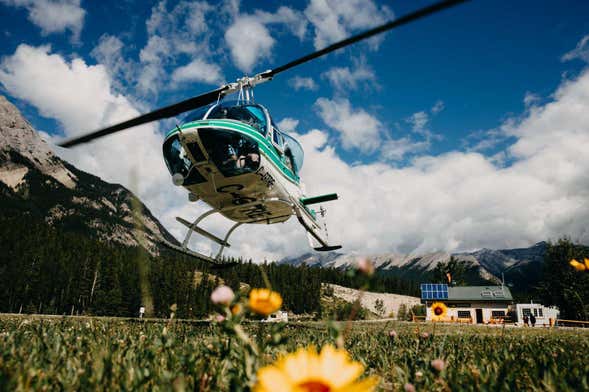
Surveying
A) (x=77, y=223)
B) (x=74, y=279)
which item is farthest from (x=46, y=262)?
(x=77, y=223)

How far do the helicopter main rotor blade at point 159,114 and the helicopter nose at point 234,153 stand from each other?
1.49 m

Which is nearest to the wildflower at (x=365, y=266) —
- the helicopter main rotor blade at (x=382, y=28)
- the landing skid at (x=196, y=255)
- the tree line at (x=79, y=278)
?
the helicopter main rotor blade at (x=382, y=28)

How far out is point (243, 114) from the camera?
353 inches

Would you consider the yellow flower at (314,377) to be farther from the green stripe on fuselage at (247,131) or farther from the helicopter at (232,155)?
the green stripe on fuselage at (247,131)

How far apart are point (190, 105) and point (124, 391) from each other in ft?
28.9

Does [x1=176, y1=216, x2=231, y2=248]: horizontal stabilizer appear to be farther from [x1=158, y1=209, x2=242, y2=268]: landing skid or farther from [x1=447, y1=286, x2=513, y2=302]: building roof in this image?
[x1=447, y1=286, x2=513, y2=302]: building roof

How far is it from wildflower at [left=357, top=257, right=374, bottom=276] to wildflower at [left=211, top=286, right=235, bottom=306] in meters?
0.48

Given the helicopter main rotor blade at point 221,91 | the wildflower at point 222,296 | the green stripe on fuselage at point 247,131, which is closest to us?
the wildflower at point 222,296

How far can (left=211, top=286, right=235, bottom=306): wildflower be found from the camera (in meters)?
1.19

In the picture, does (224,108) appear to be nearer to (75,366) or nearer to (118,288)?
(75,366)

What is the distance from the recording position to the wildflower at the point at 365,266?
0.94m

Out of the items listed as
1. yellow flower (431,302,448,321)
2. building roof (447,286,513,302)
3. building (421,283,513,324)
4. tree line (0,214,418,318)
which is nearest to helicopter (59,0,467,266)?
yellow flower (431,302,448,321)

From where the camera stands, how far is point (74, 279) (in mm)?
73625

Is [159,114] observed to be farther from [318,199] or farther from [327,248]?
[327,248]
